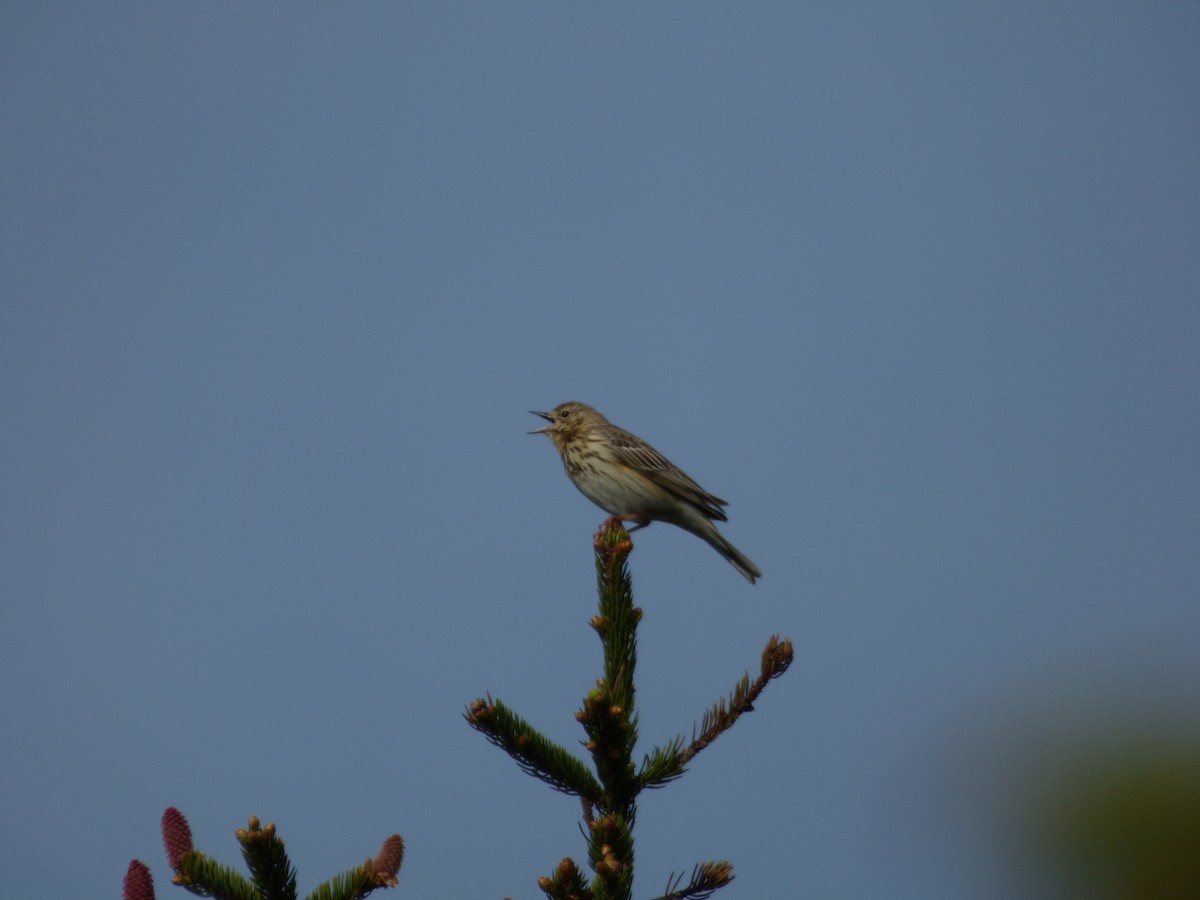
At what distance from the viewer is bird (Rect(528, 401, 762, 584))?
10.6 m

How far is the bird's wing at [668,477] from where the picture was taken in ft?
35.0

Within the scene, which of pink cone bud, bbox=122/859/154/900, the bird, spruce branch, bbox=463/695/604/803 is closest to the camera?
pink cone bud, bbox=122/859/154/900

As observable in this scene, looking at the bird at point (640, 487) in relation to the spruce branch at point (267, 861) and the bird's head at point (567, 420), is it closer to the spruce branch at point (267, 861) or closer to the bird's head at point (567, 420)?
the bird's head at point (567, 420)

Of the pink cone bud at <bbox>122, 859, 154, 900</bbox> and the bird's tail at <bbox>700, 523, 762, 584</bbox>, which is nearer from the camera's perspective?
the pink cone bud at <bbox>122, 859, 154, 900</bbox>

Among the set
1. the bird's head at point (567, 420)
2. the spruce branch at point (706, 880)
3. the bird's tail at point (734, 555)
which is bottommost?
the spruce branch at point (706, 880)

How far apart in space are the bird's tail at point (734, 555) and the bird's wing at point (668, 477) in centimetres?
21

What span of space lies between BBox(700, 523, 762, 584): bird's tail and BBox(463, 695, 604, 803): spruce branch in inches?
280

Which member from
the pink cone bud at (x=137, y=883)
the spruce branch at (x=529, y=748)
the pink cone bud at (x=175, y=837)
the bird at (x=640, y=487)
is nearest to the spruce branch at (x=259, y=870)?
the pink cone bud at (x=175, y=837)

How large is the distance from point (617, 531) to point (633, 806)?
1.58 metres

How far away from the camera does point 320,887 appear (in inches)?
123

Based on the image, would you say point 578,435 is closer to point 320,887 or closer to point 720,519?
point 720,519

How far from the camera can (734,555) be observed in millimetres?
10945

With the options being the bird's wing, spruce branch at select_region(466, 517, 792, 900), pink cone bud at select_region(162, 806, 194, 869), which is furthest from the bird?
pink cone bud at select_region(162, 806, 194, 869)

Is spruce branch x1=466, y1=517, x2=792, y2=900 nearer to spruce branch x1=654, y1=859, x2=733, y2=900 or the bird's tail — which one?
spruce branch x1=654, y1=859, x2=733, y2=900
